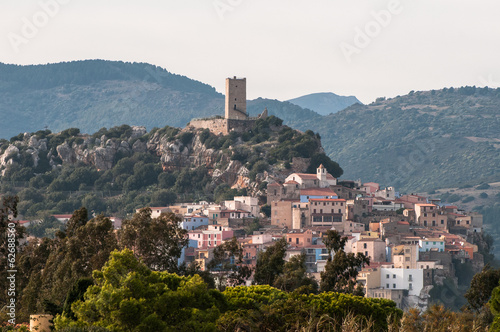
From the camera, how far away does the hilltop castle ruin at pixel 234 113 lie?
105812mm

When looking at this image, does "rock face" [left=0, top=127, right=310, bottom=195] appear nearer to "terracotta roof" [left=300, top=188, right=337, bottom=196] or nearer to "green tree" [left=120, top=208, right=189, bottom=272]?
"terracotta roof" [left=300, top=188, right=337, bottom=196]

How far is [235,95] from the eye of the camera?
348 feet

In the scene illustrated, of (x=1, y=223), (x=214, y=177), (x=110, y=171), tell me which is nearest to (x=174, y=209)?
(x=214, y=177)

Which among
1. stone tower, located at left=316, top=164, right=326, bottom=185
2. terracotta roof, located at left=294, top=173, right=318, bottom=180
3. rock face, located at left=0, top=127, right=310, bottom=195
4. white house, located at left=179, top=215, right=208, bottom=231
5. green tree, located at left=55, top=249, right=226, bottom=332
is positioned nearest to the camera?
green tree, located at left=55, top=249, right=226, bottom=332

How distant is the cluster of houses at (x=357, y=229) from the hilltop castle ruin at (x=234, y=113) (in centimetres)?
1377

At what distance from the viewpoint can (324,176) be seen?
92.2m

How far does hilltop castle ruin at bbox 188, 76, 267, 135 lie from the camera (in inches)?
4166

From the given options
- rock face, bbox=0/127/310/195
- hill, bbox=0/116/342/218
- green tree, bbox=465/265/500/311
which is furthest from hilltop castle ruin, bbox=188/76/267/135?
green tree, bbox=465/265/500/311

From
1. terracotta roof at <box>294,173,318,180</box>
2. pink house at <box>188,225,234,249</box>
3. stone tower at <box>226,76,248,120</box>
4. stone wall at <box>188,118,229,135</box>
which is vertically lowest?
pink house at <box>188,225,234,249</box>

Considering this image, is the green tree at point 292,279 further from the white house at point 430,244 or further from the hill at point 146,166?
the hill at point 146,166

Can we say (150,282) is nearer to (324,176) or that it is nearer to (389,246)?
(389,246)

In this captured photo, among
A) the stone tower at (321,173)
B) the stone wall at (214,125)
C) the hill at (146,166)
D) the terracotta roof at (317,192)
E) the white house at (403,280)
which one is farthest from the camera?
the stone wall at (214,125)

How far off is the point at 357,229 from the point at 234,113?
2829 cm

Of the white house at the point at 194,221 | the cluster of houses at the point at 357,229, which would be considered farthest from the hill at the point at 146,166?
the white house at the point at 194,221
